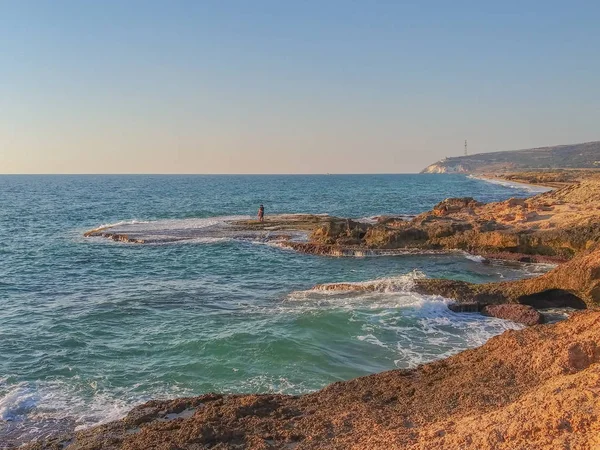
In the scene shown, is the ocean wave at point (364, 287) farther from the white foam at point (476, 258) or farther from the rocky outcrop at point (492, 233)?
the rocky outcrop at point (492, 233)

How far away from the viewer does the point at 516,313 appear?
16.1 meters

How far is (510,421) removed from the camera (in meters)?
6.18

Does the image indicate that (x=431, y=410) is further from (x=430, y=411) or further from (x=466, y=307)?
(x=466, y=307)

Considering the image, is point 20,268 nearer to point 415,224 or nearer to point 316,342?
point 316,342

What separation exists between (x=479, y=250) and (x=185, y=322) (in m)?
18.9

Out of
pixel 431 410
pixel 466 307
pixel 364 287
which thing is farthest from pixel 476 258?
pixel 431 410

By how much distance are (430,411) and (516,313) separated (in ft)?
31.3

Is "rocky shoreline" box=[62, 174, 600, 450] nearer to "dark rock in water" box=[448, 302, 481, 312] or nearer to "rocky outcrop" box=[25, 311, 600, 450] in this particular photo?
"rocky outcrop" box=[25, 311, 600, 450]

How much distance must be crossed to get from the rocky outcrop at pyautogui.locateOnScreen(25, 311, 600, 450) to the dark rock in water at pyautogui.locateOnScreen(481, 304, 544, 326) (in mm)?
5316

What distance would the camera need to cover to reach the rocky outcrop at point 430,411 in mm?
6031

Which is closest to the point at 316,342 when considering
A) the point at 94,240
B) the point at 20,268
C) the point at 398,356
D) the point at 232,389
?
the point at 398,356

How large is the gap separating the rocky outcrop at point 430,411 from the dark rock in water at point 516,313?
17.4 ft

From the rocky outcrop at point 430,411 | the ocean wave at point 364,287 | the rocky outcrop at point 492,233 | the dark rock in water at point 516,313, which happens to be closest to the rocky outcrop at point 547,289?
the dark rock in water at point 516,313

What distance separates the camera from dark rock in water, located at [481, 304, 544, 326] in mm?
15484
